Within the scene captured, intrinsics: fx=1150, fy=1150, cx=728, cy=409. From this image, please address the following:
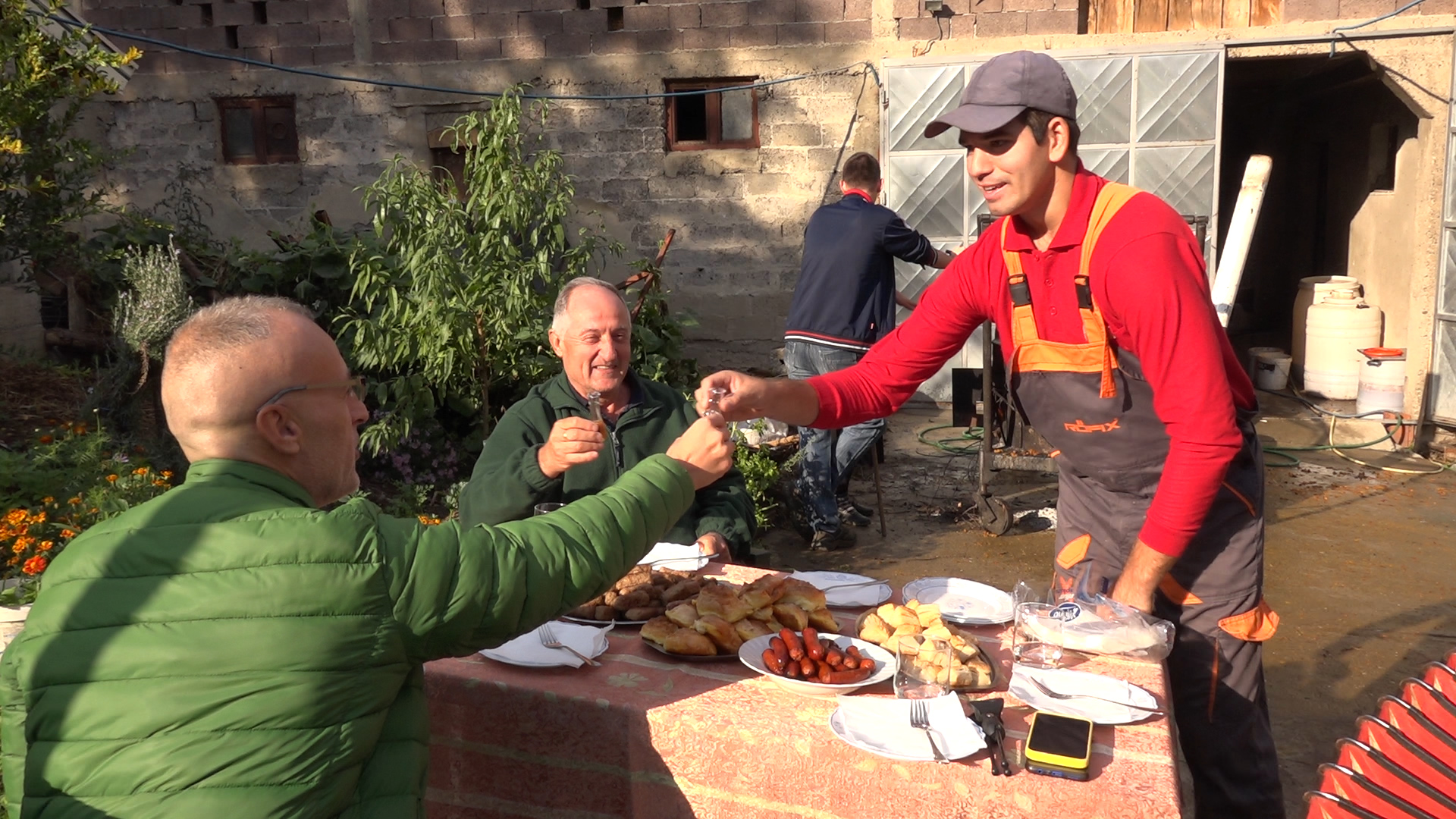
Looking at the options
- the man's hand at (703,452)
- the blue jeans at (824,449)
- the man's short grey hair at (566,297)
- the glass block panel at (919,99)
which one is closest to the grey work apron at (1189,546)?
the man's hand at (703,452)

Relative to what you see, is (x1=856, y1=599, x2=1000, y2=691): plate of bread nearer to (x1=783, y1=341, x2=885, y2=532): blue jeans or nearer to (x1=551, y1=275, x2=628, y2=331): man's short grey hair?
(x1=551, y1=275, x2=628, y2=331): man's short grey hair

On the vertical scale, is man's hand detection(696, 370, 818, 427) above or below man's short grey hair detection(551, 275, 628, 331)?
below

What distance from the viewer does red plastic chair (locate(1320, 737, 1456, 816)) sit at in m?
1.87

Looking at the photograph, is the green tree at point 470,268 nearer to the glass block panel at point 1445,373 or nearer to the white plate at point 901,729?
the white plate at point 901,729

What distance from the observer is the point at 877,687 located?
2.24m

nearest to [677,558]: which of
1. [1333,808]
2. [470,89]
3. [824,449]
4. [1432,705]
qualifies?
[1333,808]

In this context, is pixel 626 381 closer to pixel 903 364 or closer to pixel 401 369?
pixel 903 364

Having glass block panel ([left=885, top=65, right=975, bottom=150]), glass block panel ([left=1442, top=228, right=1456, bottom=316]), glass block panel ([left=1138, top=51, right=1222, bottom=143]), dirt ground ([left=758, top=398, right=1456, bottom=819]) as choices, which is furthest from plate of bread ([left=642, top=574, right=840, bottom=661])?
glass block panel ([left=1442, top=228, right=1456, bottom=316])

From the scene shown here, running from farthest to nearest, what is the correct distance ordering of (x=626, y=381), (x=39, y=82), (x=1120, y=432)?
(x=39, y=82) < (x=626, y=381) < (x=1120, y=432)

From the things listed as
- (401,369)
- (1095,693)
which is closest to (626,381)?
(1095,693)

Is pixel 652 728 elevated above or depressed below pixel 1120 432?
below

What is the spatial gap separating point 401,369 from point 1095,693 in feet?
16.7

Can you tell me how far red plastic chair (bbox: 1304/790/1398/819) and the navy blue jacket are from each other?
4.62m

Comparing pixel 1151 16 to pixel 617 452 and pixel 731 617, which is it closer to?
pixel 617 452
